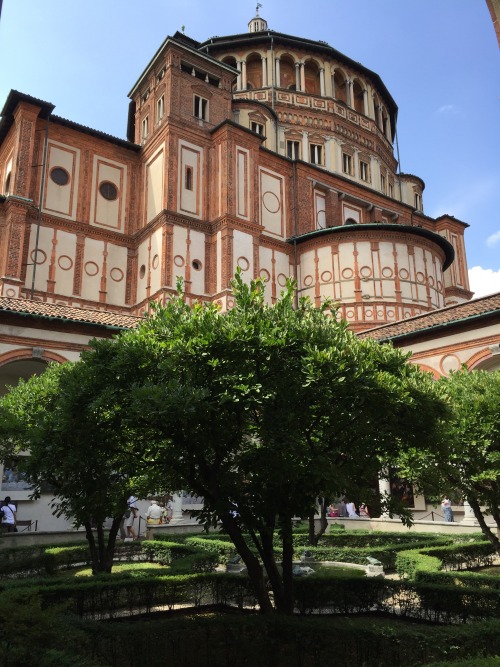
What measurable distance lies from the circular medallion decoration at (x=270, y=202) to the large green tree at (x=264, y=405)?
87.5ft

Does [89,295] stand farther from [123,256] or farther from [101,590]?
[101,590]

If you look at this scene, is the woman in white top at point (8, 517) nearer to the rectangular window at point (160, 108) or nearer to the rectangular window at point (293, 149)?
the rectangular window at point (160, 108)

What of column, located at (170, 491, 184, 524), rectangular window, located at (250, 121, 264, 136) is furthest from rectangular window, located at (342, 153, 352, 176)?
column, located at (170, 491, 184, 524)

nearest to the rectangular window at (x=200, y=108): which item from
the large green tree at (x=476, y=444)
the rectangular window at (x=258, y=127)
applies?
the rectangular window at (x=258, y=127)

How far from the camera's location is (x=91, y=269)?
97.4 feet

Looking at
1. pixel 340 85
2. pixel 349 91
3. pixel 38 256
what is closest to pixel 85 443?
pixel 38 256

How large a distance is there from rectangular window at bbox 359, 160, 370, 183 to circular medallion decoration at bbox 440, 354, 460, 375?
25.4 meters

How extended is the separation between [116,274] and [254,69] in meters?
22.9

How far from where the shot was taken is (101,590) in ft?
31.1

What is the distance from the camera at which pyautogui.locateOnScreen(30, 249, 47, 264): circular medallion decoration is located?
27481 millimetres

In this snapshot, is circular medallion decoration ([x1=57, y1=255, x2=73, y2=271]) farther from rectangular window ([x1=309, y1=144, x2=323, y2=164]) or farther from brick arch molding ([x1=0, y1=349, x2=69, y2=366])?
rectangular window ([x1=309, y1=144, x2=323, y2=164])

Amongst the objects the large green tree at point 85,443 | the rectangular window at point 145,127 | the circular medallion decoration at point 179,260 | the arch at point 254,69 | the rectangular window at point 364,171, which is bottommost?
the large green tree at point 85,443

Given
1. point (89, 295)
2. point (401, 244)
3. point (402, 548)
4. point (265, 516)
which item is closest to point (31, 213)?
point (89, 295)

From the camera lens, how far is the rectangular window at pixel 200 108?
32.7m
